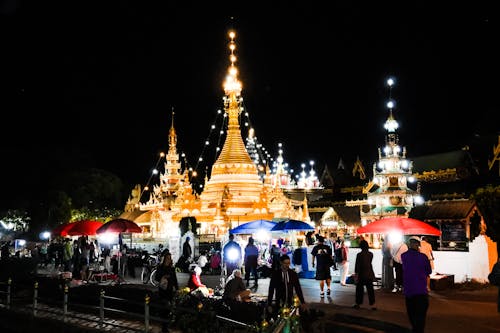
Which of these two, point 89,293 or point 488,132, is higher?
point 488,132

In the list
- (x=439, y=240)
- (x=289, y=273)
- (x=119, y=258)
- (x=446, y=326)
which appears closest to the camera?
(x=289, y=273)

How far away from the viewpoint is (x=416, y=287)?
9.14 metres

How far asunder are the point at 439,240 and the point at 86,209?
29174 mm

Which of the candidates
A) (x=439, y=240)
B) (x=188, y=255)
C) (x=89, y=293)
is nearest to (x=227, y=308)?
(x=89, y=293)

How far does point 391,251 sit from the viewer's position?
1520cm

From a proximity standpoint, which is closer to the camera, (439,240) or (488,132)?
(439,240)

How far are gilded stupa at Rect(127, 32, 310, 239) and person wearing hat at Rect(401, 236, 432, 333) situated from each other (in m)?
26.4

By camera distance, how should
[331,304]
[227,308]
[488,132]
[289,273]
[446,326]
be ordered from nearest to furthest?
[289,273], [227,308], [446,326], [331,304], [488,132]

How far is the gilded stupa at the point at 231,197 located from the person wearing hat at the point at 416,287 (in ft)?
86.5

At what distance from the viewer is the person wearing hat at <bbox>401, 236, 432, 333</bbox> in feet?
29.8

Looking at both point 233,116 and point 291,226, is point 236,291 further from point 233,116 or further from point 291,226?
point 233,116

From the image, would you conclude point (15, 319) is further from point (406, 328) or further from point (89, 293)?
point (406, 328)

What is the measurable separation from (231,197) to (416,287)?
2785 cm

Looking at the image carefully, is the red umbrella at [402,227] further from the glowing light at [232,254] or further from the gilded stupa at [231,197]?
the gilded stupa at [231,197]
